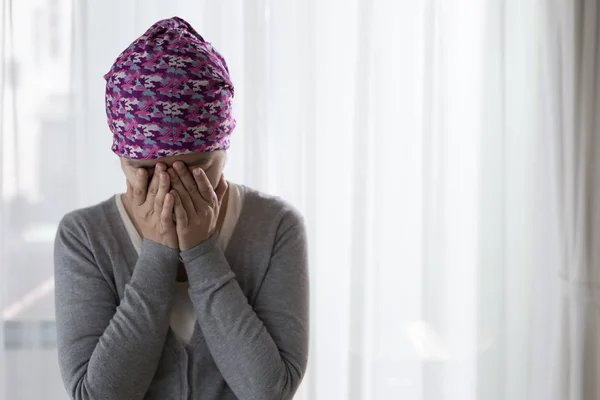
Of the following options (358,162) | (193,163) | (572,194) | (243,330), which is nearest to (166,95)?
(193,163)

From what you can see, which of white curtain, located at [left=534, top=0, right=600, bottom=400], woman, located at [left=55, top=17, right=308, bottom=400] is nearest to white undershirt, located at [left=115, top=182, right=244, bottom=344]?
woman, located at [left=55, top=17, right=308, bottom=400]

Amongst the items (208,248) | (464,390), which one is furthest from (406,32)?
(208,248)

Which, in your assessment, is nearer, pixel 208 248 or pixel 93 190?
pixel 208 248

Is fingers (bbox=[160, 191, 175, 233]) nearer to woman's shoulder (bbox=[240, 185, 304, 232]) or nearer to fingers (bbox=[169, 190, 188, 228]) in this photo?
fingers (bbox=[169, 190, 188, 228])

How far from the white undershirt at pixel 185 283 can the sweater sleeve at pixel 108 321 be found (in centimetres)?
6

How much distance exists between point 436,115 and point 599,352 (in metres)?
0.89

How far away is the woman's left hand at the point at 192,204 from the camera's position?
1062 millimetres

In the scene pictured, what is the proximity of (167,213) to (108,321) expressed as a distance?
0.68 ft

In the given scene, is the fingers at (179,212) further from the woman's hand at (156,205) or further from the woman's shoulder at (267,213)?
the woman's shoulder at (267,213)

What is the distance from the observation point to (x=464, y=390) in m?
2.20

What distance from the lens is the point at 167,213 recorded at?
3.47 ft

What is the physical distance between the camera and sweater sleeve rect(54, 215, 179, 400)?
106 centimetres

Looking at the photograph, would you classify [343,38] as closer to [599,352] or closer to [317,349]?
[317,349]

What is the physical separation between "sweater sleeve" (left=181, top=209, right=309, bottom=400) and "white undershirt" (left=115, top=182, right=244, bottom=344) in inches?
2.5
